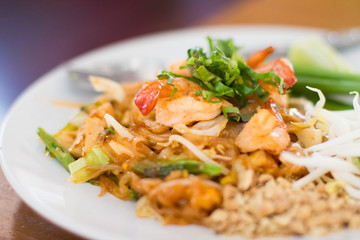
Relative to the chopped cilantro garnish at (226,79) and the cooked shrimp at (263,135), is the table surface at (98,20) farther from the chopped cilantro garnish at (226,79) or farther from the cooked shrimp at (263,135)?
the cooked shrimp at (263,135)

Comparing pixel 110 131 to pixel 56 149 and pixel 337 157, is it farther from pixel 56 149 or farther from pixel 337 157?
pixel 337 157

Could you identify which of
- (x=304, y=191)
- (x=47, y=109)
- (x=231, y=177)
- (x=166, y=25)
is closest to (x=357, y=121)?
(x=304, y=191)

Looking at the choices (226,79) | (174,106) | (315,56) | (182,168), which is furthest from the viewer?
(315,56)

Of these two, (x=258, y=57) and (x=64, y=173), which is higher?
(x=258, y=57)

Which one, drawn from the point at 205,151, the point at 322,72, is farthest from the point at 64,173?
the point at 322,72

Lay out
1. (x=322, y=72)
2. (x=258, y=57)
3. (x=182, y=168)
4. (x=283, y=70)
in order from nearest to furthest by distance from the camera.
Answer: (x=182, y=168) → (x=283, y=70) → (x=258, y=57) → (x=322, y=72)

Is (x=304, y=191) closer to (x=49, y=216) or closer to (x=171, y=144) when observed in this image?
(x=171, y=144)
